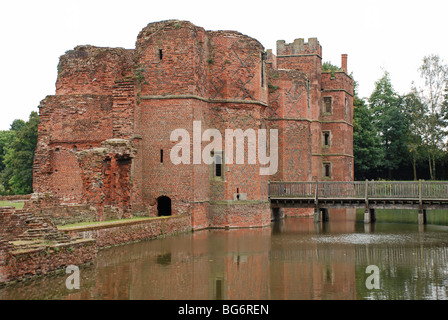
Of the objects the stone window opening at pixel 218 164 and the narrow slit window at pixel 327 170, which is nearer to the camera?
the stone window opening at pixel 218 164

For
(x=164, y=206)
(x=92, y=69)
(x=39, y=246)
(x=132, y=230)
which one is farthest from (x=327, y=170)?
(x=39, y=246)

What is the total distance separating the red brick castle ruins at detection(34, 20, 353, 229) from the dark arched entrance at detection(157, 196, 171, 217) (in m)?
0.05

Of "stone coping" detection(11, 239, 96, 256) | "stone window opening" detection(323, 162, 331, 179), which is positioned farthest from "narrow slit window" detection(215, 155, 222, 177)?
"stone window opening" detection(323, 162, 331, 179)

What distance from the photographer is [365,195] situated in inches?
1120

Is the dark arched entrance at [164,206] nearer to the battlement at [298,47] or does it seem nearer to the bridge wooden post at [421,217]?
the bridge wooden post at [421,217]

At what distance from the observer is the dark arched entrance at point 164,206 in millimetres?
26859

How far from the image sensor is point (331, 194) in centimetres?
2980

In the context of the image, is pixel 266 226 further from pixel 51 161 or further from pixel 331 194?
pixel 51 161

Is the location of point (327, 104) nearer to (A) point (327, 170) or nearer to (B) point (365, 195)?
(A) point (327, 170)

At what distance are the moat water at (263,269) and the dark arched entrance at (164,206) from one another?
2.92 metres

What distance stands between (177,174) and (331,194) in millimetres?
8541

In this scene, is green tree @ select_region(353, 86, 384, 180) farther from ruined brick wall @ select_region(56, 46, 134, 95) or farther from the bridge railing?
ruined brick wall @ select_region(56, 46, 134, 95)

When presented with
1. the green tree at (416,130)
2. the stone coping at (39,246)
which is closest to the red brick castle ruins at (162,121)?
the stone coping at (39,246)

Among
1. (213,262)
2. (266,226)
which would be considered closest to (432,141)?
(266,226)
